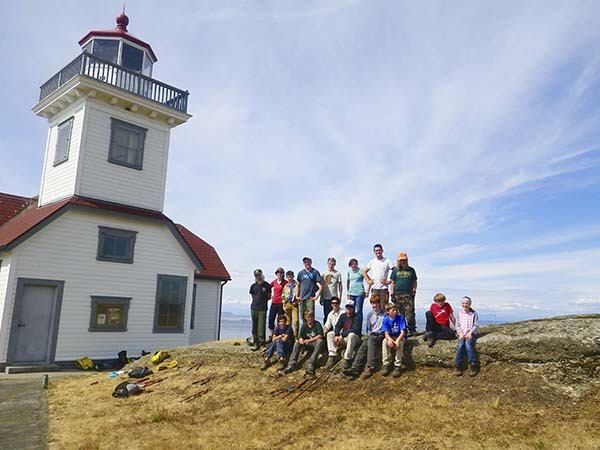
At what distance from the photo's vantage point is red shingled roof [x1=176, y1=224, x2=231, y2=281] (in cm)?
2092

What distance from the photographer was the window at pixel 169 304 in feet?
56.2

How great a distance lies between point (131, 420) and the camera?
8.29 metres

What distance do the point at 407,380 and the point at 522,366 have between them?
2.01 metres

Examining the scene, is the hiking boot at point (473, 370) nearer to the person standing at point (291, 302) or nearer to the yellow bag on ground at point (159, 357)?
the person standing at point (291, 302)

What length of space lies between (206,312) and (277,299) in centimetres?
1036

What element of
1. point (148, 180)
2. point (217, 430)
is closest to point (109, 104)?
point (148, 180)

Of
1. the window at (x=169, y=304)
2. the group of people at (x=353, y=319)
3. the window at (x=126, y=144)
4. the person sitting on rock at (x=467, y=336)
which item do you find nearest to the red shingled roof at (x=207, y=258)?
the window at (x=169, y=304)

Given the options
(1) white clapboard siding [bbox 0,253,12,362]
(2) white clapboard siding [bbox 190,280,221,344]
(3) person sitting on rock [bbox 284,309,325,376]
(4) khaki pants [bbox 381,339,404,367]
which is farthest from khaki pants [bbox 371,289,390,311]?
(2) white clapboard siding [bbox 190,280,221,344]

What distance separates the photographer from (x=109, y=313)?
51.8 feet

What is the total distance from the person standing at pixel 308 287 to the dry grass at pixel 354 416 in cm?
156

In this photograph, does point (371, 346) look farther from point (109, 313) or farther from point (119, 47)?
point (119, 47)

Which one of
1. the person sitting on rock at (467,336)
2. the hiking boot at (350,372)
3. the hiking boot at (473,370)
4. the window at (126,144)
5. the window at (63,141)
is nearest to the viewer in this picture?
the hiking boot at (473,370)

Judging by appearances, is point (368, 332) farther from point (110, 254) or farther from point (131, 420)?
point (110, 254)

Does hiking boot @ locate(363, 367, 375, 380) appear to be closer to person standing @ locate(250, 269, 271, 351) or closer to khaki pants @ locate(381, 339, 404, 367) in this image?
khaki pants @ locate(381, 339, 404, 367)
